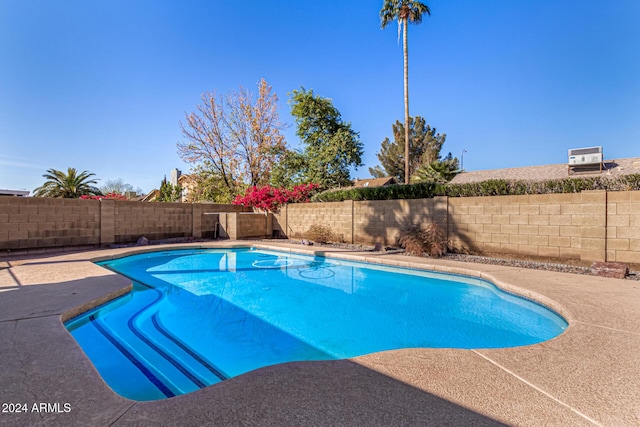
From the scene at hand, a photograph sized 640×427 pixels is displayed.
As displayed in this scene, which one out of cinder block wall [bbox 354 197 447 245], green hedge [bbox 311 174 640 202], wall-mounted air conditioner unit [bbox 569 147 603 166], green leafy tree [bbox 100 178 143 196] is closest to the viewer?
green hedge [bbox 311 174 640 202]

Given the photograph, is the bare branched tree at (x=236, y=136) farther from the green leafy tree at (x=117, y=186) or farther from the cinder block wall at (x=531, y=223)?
the green leafy tree at (x=117, y=186)

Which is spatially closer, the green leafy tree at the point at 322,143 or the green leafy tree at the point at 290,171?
the green leafy tree at the point at 322,143

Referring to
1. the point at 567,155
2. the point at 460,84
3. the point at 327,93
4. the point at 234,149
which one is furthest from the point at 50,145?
the point at 567,155

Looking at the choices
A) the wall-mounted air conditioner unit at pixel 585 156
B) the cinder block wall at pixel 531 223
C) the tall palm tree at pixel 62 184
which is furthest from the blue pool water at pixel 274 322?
the tall palm tree at pixel 62 184

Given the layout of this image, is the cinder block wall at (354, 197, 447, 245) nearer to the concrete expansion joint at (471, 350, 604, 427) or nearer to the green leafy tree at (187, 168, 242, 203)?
the concrete expansion joint at (471, 350, 604, 427)

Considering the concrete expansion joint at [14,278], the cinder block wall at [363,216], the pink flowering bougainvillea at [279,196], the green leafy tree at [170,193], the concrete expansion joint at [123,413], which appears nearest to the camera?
the concrete expansion joint at [123,413]

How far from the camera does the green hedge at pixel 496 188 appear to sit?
644 centimetres

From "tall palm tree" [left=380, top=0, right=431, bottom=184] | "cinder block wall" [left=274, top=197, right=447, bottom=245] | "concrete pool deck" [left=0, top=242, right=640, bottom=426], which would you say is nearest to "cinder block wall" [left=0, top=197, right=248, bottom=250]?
"cinder block wall" [left=274, top=197, right=447, bottom=245]

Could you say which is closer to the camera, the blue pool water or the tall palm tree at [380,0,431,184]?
the blue pool water

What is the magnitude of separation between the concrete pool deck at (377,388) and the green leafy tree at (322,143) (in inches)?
593

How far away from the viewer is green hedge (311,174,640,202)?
21.1 ft

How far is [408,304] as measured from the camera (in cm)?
502

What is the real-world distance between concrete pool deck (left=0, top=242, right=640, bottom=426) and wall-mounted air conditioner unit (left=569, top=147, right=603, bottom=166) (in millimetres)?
16483

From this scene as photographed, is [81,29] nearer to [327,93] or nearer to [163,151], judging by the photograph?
[163,151]
